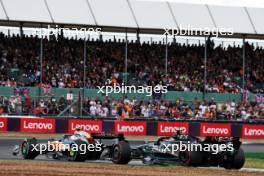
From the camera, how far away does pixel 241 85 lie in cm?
4509

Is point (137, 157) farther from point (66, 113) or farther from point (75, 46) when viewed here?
point (75, 46)

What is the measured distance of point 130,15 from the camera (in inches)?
1725

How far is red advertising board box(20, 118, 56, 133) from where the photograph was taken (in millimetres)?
31891

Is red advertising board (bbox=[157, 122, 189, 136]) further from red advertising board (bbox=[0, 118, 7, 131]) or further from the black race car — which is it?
the black race car

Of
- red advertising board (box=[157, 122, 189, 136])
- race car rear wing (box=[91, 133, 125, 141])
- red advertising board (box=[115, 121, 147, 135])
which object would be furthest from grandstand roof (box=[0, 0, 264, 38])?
race car rear wing (box=[91, 133, 125, 141])

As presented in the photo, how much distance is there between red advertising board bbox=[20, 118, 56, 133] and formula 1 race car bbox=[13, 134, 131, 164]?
1004cm

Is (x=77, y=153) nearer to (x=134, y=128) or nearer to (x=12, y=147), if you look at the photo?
(x=12, y=147)

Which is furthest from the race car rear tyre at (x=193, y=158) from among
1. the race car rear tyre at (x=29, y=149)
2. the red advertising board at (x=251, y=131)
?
the red advertising board at (x=251, y=131)

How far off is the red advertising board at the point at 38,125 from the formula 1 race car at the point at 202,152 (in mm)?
12343

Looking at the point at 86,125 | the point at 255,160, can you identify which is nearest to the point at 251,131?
the point at 86,125

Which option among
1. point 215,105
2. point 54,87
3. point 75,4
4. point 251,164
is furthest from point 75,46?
point 251,164

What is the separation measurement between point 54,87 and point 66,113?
3.36m

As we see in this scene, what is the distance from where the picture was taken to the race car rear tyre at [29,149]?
2158cm

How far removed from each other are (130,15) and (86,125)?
12254mm
